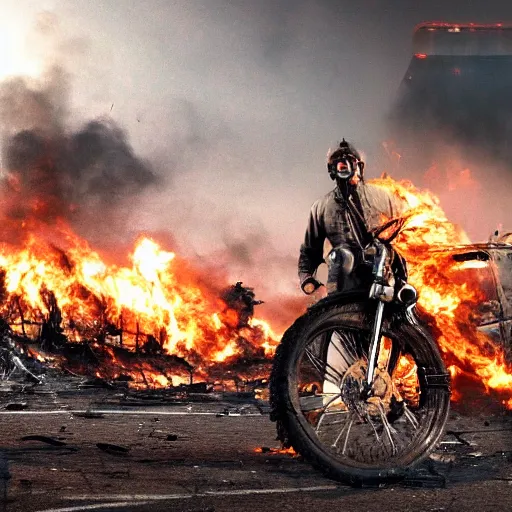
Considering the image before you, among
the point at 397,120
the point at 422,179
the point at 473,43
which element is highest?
the point at 473,43

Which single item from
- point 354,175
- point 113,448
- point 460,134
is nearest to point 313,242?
point 354,175

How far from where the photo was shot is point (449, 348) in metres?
7.69

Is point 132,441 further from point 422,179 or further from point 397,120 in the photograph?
point 397,120

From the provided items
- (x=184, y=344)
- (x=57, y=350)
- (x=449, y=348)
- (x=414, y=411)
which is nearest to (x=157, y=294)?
(x=184, y=344)

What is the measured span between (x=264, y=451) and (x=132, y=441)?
4.24 feet

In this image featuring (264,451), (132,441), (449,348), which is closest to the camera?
(264,451)

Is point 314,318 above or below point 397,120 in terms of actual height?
below

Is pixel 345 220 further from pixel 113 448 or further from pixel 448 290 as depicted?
pixel 113 448

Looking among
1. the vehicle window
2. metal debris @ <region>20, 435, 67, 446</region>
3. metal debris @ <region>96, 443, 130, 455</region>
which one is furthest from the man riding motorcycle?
the vehicle window

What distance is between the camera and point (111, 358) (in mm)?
16500

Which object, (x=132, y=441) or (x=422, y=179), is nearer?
(x=132, y=441)

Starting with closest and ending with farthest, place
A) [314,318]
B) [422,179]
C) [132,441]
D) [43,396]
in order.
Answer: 1. [314,318]
2. [132,441]
3. [43,396]
4. [422,179]

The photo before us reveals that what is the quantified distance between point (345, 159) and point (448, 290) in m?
2.73

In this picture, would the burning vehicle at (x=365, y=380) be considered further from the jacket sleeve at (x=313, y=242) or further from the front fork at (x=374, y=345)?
the jacket sleeve at (x=313, y=242)
